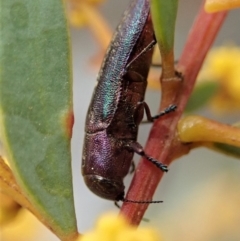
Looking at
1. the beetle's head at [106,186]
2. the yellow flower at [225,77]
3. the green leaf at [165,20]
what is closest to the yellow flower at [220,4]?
the green leaf at [165,20]

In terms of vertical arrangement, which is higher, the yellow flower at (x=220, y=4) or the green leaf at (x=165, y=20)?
the yellow flower at (x=220, y=4)

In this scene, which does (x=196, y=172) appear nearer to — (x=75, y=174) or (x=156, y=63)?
(x=75, y=174)

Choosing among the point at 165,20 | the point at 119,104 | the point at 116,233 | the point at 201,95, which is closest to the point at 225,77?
the point at 201,95

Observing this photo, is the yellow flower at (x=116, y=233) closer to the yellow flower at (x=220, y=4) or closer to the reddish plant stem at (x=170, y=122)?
the reddish plant stem at (x=170, y=122)

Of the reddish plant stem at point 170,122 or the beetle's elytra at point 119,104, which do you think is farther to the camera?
the beetle's elytra at point 119,104

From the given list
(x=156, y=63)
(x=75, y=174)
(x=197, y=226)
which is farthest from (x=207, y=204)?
(x=75, y=174)

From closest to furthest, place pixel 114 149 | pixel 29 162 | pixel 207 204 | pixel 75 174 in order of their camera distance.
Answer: pixel 29 162 < pixel 114 149 < pixel 207 204 < pixel 75 174

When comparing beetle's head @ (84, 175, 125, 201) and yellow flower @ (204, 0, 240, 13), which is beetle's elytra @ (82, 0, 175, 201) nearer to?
beetle's head @ (84, 175, 125, 201)

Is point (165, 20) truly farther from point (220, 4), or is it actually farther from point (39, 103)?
point (39, 103)
